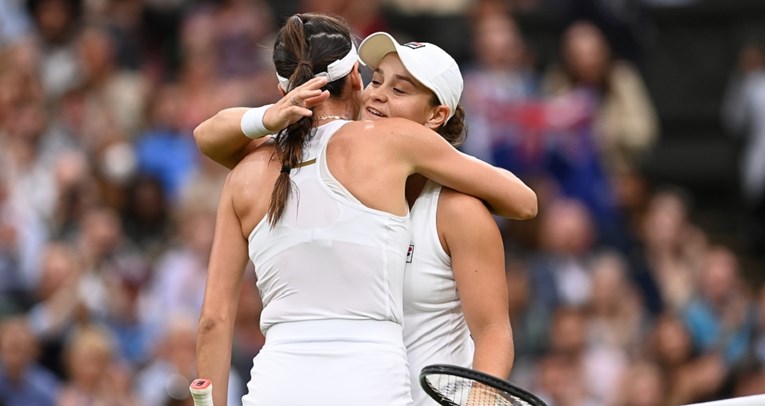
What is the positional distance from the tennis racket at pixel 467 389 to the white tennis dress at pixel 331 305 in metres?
0.18

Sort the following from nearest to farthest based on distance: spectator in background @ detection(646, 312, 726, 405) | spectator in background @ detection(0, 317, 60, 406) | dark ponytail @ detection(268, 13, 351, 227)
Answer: dark ponytail @ detection(268, 13, 351, 227), spectator in background @ detection(0, 317, 60, 406), spectator in background @ detection(646, 312, 726, 405)

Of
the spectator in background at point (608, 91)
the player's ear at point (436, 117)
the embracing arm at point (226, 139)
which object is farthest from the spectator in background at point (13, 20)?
the player's ear at point (436, 117)

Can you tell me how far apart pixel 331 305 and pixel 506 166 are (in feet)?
18.9

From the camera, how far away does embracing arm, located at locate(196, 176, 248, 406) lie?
445cm

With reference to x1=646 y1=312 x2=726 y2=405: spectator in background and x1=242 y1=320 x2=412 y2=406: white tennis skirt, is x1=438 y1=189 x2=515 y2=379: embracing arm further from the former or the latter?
x1=646 y1=312 x2=726 y2=405: spectator in background

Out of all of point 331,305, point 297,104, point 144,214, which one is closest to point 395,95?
point 297,104

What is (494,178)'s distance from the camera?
442 cm

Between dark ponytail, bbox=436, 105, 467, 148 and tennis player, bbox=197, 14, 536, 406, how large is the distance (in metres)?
0.32

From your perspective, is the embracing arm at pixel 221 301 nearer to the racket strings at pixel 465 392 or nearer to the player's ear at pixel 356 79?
the player's ear at pixel 356 79

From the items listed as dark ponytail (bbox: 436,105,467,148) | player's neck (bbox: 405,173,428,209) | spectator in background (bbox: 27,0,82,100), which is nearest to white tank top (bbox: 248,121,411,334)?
player's neck (bbox: 405,173,428,209)

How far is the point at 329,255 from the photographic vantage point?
166 inches

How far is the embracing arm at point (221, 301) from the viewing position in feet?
14.6

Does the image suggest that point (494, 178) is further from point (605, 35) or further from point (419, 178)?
point (605, 35)

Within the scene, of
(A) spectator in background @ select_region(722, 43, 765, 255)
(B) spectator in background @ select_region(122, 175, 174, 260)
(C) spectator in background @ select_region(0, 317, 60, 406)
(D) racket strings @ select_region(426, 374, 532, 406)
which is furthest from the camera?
(A) spectator in background @ select_region(722, 43, 765, 255)
